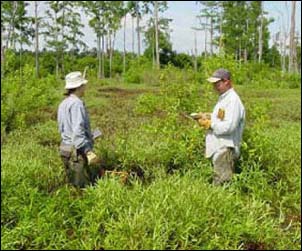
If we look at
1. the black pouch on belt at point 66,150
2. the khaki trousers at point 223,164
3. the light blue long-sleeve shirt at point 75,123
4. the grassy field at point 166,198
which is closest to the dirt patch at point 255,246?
the grassy field at point 166,198

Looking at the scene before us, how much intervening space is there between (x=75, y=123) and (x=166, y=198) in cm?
110

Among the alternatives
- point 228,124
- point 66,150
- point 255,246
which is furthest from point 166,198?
point 66,150

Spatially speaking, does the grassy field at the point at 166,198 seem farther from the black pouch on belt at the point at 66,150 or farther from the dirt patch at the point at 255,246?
the black pouch on belt at the point at 66,150

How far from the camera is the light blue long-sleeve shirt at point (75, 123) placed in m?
4.87

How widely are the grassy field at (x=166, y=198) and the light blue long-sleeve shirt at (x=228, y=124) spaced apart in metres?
0.39

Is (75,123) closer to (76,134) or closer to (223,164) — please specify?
(76,134)

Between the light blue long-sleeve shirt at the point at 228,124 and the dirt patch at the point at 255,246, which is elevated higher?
the light blue long-sleeve shirt at the point at 228,124

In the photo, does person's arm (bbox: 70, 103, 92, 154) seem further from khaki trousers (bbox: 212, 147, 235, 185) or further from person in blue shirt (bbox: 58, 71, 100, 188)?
khaki trousers (bbox: 212, 147, 235, 185)

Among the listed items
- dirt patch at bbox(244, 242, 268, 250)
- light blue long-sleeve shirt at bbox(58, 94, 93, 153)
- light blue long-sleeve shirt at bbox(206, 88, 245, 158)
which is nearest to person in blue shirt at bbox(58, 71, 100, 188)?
light blue long-sleeve shirt at bbox(58, 94, 93, 153)

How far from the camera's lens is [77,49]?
4047cm

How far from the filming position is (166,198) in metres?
4.33

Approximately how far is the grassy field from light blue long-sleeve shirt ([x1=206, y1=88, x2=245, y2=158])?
387mm

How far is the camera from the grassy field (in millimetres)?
4094

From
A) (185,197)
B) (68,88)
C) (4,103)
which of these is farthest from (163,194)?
(4,103)
